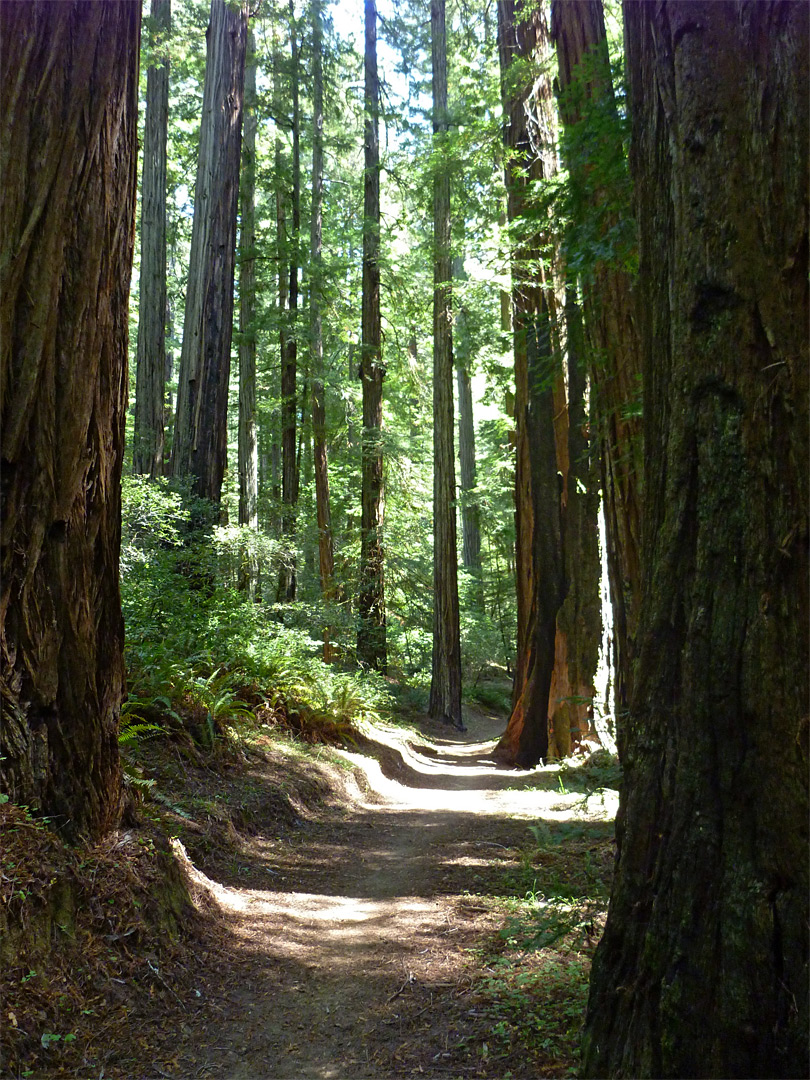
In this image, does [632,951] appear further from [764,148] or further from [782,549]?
[764,148]

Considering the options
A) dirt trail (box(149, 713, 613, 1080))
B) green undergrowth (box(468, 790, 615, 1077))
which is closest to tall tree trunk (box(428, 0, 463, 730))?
dirt trail (box(149, 713, 613, 1080))

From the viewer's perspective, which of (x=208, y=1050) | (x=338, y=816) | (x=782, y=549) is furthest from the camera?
(x=338, y=816)

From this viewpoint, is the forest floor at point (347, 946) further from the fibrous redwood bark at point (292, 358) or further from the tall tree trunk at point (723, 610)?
the fibrous redwood bark at point (292, 358)

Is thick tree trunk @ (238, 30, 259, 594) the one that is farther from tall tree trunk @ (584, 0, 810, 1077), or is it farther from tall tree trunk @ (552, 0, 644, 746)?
tall tree trunk @ (584, 0, 810, 1077)

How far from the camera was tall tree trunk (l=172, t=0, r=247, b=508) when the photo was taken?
35.1 ft

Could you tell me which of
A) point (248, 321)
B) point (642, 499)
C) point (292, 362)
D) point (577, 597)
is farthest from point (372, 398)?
point (642, 499)

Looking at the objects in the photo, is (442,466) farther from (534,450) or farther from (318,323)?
(318,323)

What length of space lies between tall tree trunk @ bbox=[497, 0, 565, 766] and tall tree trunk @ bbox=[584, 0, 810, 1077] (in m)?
7.84

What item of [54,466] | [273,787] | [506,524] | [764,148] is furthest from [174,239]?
[764,148]

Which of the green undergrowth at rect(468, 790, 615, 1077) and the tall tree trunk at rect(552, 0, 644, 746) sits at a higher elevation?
the tall tree trunk at rect(552, 0, 644, 746)

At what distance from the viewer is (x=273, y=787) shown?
6871 mm

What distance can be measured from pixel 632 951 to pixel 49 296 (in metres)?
3.59

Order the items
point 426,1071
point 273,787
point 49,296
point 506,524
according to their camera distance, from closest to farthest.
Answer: point 426,1071 → point 49,296 → point 273,787 → point 506,524

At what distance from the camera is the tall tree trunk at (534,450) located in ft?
34.6
